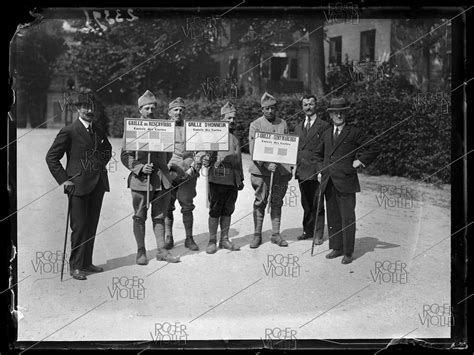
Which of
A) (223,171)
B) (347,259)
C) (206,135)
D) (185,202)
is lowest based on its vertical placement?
(347,259)

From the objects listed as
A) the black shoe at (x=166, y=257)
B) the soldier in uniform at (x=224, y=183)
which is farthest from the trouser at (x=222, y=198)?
the black shoe at (x=166, y=257)

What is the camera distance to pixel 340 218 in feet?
20.0

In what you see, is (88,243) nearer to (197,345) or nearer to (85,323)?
(85,323)

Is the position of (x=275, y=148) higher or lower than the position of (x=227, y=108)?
lower

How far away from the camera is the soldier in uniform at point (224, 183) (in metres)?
5.79

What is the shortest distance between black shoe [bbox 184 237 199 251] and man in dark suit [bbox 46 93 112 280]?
0.80m

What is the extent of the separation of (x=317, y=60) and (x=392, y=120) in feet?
2.89

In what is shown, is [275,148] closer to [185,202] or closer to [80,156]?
[185,202]

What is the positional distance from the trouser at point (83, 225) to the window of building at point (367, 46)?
2607mm

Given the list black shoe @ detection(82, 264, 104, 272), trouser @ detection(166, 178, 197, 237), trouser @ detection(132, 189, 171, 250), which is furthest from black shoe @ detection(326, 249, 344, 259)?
black shoe @ detection(82, 264, 104, 272)

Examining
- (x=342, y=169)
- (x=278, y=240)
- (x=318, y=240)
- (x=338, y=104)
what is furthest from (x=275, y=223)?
(x=338, y=104)

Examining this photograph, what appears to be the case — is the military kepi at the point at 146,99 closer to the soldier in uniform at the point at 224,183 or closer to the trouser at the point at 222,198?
the soldier in uniform at the point at 224,183

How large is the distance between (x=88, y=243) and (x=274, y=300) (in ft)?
5.69

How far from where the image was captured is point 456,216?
18.8ft
